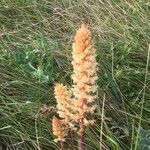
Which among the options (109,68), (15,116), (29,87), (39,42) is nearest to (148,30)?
(109,68)

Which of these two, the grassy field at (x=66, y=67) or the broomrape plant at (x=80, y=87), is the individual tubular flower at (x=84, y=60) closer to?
the broomrape plant at (x=80, y=87)

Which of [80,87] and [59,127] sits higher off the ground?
[80,87]

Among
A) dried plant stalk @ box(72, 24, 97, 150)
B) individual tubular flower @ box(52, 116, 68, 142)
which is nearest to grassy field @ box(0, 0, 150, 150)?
individual tubular flower @ box(52, 116, 68, 142)

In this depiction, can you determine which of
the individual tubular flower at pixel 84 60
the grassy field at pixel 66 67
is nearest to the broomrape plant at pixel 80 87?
the individual tubular flower at pixel 84 60

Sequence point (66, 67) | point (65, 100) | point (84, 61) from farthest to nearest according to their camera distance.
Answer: point (66, 67) → point (65, 100) → point (84, 61)

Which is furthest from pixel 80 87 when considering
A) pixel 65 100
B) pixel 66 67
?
pixel 66 67

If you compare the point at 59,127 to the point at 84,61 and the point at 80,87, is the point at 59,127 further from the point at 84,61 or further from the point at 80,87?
the point at 84,61

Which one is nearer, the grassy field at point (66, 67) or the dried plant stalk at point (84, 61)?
the dried plant stalk at point (84, 61)
